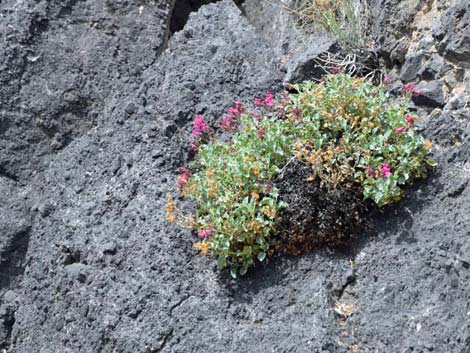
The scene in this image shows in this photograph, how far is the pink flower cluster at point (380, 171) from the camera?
12.7ft

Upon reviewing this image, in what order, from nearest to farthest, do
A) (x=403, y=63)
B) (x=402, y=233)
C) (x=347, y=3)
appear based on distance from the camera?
(x=402, y=233), (x=403, y=63), (x=347, y=3)

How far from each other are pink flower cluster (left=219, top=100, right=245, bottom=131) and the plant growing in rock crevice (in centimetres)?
21

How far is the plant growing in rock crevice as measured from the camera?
3.96 meters

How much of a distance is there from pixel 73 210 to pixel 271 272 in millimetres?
1336

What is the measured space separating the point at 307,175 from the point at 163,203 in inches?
32.4

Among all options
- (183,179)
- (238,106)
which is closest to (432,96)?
(238,106)

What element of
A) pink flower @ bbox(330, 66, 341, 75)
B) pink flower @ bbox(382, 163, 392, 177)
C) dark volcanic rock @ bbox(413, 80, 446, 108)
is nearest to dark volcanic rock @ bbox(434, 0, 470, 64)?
dark volcanic rock @ bbox(413, 80, 446, 108)

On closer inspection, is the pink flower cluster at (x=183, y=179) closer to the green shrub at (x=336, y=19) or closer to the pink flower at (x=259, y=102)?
the pink flower at (x=259, y=102)

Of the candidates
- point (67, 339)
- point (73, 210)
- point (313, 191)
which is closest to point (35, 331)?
point (67, 339)

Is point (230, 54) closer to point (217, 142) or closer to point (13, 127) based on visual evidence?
point (217, 142)

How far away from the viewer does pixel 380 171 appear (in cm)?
389

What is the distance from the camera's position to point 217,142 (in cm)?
445

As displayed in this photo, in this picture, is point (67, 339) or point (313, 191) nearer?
point (313, 191)

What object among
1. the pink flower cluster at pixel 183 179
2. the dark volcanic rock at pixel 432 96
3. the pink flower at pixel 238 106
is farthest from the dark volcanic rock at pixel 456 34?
the pink flower cluster at pixel 183 179
